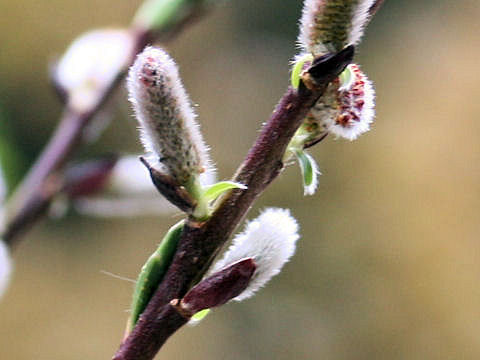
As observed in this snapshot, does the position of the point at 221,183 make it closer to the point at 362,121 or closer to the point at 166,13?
the point at 362,121

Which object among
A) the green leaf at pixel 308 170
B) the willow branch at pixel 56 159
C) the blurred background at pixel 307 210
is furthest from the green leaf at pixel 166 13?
the blurred background at pixel 307 210

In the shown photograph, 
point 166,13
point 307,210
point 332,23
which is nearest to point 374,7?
point 332,23

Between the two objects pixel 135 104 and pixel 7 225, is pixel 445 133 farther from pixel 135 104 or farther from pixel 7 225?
pixel 135 104

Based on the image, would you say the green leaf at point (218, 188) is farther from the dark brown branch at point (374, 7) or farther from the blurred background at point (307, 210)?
the blurred background at point (307, 210)

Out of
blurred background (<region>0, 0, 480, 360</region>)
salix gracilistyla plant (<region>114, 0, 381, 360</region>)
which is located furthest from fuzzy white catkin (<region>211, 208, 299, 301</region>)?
blurred background (<region>0, 0, 480, 360</region>)

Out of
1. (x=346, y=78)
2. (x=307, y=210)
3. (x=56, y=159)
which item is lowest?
(x=307, y=210)

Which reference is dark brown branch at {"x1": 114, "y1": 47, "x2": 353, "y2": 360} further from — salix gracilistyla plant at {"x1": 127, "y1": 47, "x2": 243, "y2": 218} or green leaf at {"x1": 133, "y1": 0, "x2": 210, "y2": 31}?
green leaf at {"x1": 133, "y1": 0, "x2": 210, "y2": 31}
